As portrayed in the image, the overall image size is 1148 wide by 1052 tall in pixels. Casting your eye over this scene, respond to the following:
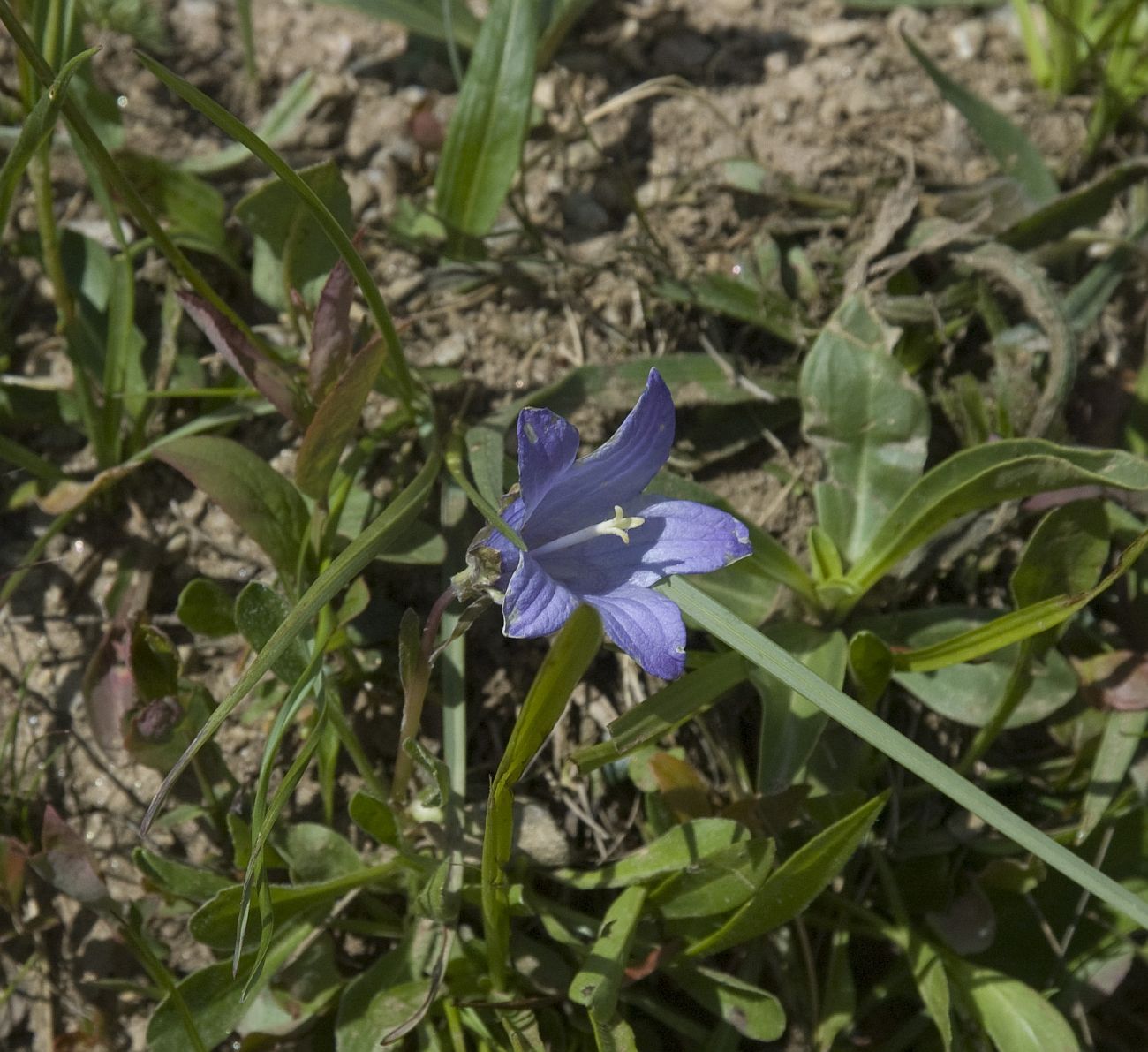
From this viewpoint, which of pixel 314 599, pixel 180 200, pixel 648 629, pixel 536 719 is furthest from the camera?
pixel 180 200

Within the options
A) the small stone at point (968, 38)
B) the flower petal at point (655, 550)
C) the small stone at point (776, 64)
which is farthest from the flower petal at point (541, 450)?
the small stone at point (968, 38)

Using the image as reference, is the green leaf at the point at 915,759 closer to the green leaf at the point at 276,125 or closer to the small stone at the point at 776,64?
the green leaf at the point at 276,125

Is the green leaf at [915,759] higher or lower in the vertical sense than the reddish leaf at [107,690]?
higher

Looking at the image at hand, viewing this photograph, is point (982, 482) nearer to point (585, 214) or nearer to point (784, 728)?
point (784, 728)

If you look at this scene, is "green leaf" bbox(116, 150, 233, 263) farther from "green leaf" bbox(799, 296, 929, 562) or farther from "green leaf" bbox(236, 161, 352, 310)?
"green leaf" bbox(799, 296, 929, 562)

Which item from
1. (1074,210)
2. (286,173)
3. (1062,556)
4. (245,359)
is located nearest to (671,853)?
(1062,556)

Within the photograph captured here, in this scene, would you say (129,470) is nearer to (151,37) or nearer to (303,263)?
(303,263)

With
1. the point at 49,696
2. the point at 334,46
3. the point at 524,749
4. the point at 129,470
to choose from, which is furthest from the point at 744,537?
the point at 334,46
